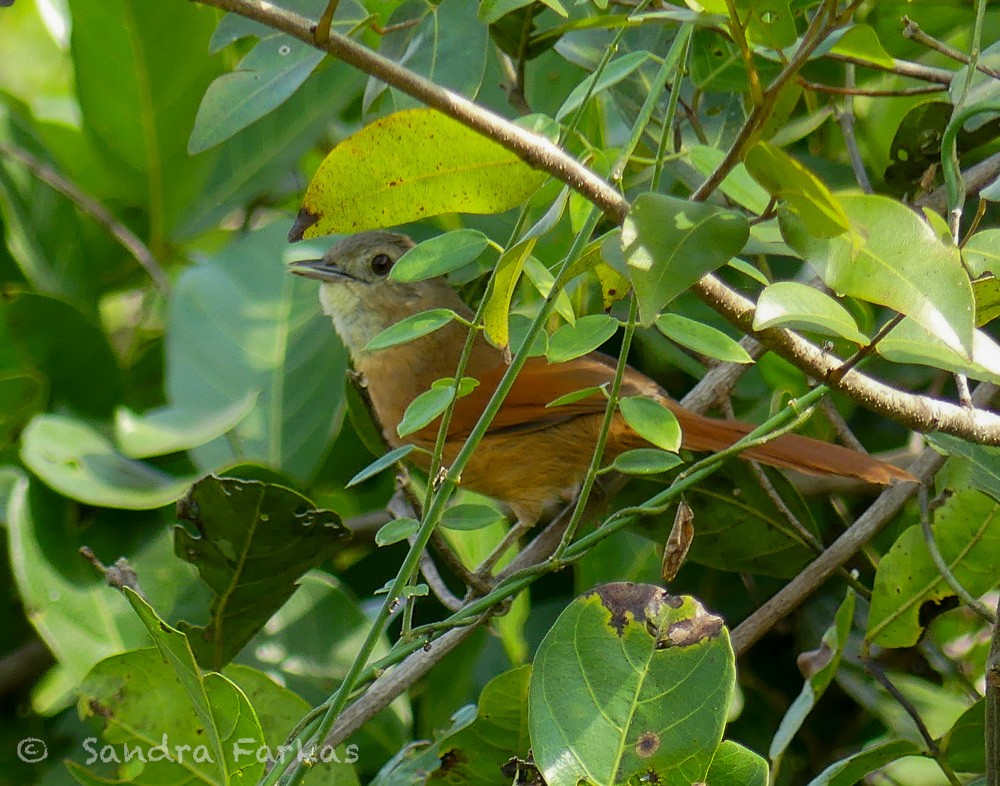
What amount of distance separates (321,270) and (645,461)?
7.58ft

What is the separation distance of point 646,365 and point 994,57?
138cm

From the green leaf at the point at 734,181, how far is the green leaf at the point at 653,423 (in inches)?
18.0

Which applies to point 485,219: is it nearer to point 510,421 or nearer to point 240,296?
point 240,296

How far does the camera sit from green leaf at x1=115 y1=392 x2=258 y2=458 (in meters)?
2.69

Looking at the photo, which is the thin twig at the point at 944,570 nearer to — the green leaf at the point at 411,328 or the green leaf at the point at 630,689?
the green leaf at the point at 630,689

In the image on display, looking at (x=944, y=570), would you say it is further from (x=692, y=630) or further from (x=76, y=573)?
(x=76, y=573)

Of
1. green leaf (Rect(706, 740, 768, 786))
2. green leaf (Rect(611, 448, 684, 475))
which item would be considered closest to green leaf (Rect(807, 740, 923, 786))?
green leaf (Rect(706, 740, 768, 786))

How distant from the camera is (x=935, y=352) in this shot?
5.05ft

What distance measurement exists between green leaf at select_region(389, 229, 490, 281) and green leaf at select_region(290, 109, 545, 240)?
0.56 feet

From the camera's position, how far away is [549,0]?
161cm

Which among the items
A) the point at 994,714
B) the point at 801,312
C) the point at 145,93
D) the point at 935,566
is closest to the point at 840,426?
the point at 935,566

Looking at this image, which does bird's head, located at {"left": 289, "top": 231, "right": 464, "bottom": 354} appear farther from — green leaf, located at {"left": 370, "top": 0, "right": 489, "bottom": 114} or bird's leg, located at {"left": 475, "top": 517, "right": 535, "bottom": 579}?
green leaf, located at {"left": 370, "top": 0, "right": 489, "bottom": 114}

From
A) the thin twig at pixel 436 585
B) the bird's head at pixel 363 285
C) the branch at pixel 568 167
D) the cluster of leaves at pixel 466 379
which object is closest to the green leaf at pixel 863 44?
the cluster of leaves at pixel 466 379

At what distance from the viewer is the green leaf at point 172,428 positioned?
2691mm
